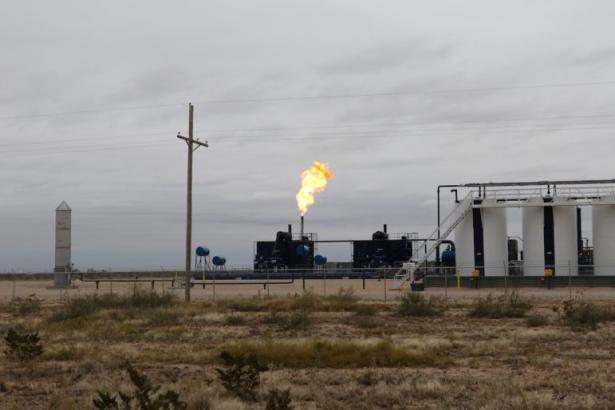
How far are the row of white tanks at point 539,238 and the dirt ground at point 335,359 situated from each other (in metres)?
21.1

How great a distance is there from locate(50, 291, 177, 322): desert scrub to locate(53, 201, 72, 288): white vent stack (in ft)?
61.7

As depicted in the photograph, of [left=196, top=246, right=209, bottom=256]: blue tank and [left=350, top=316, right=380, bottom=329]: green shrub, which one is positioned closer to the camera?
[left=350, top=316, right=380, bottom=329]: green shrub

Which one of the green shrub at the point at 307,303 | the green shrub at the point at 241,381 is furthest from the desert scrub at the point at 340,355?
the green shrub at the point at 307,303

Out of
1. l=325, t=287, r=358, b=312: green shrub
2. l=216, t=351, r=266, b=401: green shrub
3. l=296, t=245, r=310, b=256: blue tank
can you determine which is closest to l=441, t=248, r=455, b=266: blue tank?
l=296, t=245, r=310, b=256: blue tank

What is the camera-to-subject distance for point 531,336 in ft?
61.6

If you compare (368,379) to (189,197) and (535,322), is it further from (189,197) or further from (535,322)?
(189,197)

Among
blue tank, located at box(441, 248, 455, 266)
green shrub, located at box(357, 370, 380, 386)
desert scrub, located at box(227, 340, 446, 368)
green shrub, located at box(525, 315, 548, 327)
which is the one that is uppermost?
blue tank, located at box(441, 248, 455, 266)

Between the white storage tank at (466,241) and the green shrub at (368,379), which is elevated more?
the white storage tank at (466,241)

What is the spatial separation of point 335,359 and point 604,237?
36.9 metres

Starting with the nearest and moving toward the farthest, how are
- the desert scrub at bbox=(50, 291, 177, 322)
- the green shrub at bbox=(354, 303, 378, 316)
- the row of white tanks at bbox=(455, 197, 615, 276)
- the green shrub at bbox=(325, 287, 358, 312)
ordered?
the green shrub at bbox=(354, 303, 378, 316), the desert scrub at bbox=(50, 291, 177, 322), the green shrub at bbox=(325, 287, 358, 312), the row of white tanks at bbox=(455, 197, 615, 276)

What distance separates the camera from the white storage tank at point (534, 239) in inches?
1850

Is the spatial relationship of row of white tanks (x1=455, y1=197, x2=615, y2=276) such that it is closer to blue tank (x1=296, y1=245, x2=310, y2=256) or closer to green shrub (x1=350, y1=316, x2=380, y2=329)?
blue tank (x1=296, y1=245, x2=310, y2=256)

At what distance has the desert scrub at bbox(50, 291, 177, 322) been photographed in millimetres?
27031

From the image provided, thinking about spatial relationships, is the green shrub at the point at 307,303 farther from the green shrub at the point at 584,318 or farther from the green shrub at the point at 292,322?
the green shrub at the point at 584,318
